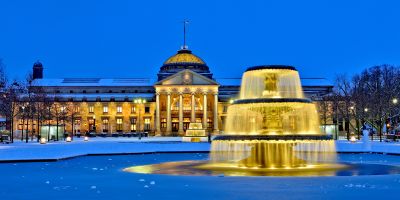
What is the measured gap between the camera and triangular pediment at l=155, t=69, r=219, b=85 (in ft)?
384

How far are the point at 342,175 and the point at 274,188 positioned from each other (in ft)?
15.7

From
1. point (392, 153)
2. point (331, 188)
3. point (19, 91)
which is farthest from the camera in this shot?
point (19, 91)

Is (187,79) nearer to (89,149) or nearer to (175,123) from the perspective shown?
(175,123)

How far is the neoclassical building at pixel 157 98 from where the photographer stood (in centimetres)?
11738

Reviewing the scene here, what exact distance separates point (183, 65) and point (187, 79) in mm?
14007

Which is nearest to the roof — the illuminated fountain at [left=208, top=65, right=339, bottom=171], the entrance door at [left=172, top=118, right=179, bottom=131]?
the entrance door at [left=172, top=118, right=179, bottom=131]

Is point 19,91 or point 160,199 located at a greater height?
point 19,91

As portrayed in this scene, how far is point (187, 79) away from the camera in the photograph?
117 meters

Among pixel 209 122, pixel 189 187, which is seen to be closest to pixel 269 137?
pixel 189 187

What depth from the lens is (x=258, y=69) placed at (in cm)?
2422

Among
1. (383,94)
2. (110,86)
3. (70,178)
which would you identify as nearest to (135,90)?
(110,86)

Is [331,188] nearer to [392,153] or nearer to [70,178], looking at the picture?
[70,178]

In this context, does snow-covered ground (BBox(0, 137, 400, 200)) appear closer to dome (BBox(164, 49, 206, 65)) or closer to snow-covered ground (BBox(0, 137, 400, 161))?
snow-covered ground (BBox(0, 137, 400, 161))

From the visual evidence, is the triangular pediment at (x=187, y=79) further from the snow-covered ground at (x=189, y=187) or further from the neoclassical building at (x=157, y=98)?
the snow-covered ground at (x=189, y=187)
